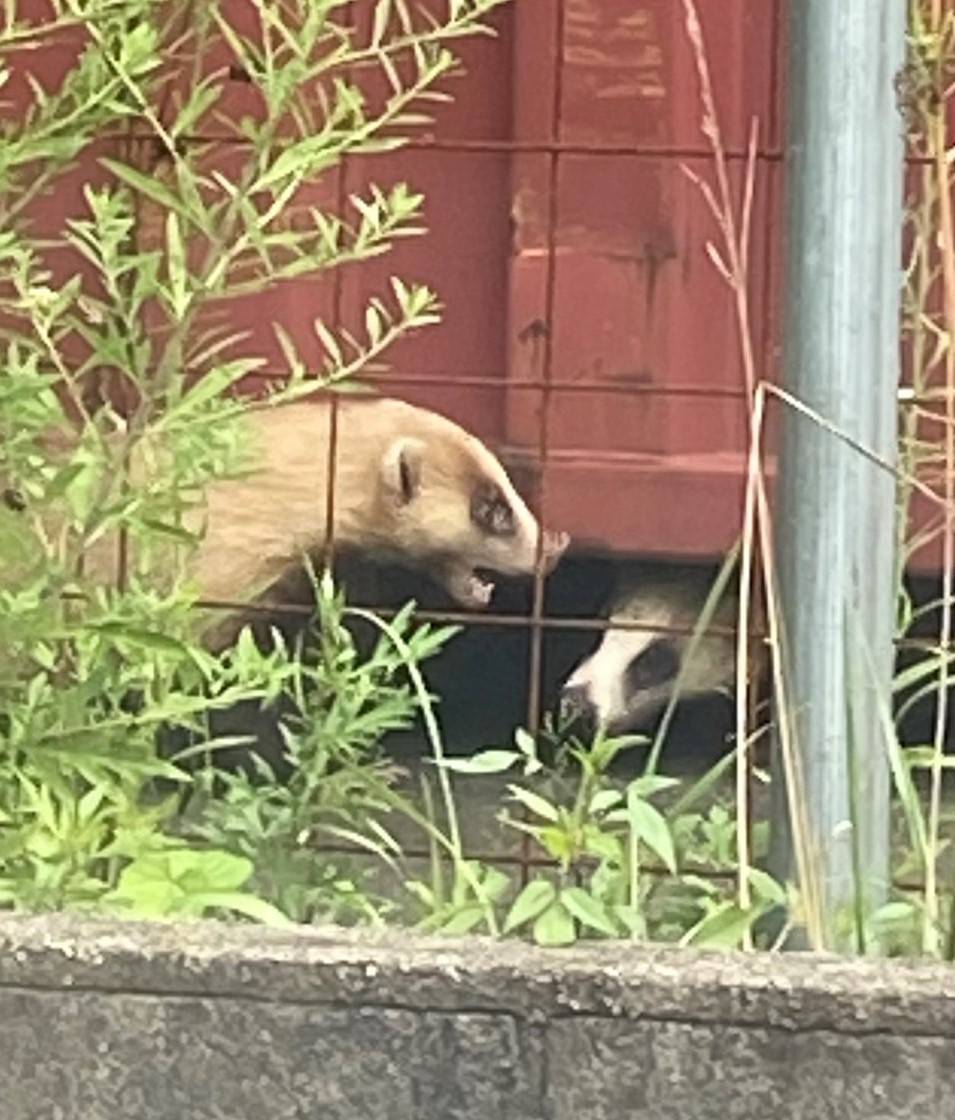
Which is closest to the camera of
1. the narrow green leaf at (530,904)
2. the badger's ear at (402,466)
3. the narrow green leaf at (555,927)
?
the narrow green leaf at (555,927)

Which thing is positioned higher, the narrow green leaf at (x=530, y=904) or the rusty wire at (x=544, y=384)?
the rusty wire at (x=544, y=384)

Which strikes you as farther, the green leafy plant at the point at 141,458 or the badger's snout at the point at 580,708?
the badger's snout at the point at 580,708

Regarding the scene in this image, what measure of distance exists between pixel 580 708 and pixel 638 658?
127 millimetres

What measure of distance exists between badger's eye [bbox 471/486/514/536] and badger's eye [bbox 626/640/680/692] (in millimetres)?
294

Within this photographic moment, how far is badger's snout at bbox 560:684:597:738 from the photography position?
4504 mm

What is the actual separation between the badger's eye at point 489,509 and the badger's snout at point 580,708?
0.27 metres

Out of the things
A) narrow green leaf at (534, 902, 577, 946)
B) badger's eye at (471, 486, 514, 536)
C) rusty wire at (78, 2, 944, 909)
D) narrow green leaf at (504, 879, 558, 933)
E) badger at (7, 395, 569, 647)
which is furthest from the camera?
badger's eye at (471, 486, 514, 536)

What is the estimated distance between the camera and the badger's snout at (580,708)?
450cm

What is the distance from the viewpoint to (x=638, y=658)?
15.0 ft

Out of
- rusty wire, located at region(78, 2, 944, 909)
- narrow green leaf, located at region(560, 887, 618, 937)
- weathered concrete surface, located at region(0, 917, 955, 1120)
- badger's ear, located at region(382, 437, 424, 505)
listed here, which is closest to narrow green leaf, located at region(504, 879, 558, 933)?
narrow green leaf, located at region(560, 887, 618, 937)

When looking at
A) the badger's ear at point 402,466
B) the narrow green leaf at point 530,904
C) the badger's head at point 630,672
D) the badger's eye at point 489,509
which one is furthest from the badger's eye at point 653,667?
the narrow green leaf at point 530,904

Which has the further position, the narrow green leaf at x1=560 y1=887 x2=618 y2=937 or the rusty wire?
the rusty wire

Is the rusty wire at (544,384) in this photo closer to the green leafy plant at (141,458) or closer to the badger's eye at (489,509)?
the badger's eye at (489,509)

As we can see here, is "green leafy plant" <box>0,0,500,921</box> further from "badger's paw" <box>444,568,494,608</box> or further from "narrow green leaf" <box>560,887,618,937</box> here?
"badger's paw" <box>444,568,494,608</box>
